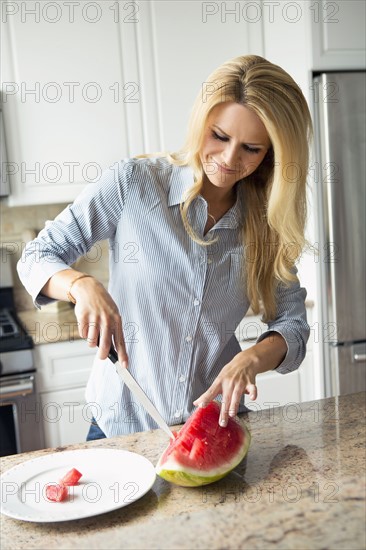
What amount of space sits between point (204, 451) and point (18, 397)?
1.89 metres

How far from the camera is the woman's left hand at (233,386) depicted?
54.0 inches

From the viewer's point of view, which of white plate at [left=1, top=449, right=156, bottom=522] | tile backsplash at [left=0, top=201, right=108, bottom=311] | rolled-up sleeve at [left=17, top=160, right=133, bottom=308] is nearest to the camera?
white plate at [left=1, top=449, right=156, bottom=522]

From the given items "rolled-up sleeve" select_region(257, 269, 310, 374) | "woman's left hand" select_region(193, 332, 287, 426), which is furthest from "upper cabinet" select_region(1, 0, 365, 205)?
"woman's left hand" select_region(193, 332, 287, 426)

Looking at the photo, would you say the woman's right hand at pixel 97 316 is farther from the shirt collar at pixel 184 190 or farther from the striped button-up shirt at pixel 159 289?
the shirt collar at pixel 184 190

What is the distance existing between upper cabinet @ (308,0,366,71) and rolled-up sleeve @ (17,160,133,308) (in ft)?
5.94

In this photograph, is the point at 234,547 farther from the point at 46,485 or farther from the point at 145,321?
the point at 145,321

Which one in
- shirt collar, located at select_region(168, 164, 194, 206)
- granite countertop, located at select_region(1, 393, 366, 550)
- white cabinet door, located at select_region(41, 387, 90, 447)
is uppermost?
shirt collar, located at select_region(168, 164, 194, 206)

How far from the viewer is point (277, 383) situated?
341cm

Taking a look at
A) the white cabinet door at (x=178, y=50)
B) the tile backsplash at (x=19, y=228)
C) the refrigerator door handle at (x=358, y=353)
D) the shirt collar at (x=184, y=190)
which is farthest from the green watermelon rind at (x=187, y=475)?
the tile backsplash at (x=19, y=228)

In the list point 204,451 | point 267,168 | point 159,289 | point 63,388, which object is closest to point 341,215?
point 267,168

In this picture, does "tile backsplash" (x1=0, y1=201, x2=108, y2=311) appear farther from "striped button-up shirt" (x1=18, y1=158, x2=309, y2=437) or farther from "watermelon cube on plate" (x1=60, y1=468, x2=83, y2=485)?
"watermelon cube on plate" (x1=60, y1=468, x2=83, y2=485)

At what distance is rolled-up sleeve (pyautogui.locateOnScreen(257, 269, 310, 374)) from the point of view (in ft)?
5.35

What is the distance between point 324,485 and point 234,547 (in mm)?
304

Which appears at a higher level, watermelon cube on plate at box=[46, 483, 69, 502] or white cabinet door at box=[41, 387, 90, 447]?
watermelon cube on plate at box=[46, 483, 69, 502]
